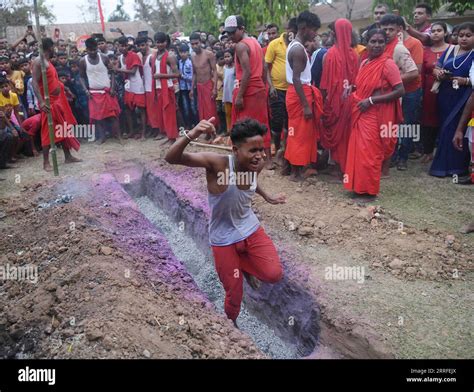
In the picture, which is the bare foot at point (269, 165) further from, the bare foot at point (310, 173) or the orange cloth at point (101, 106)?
the orange cloth at point (101, 106)

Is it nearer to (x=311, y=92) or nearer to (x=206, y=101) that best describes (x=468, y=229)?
(x=311, y=92)

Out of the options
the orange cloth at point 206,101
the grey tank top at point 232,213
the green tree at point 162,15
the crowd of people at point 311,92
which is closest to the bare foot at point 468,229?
the crowd of people at point 311,92

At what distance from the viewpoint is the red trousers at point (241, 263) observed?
3338mm

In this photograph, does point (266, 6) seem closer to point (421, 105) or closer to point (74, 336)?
point (421, 105)

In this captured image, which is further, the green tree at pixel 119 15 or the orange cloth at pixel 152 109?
the green tree at pixel 119 15

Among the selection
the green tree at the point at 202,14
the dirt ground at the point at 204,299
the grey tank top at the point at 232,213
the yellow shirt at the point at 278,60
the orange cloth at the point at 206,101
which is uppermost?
the green tree at the point at 202,14

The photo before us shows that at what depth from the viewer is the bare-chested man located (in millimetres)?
8148

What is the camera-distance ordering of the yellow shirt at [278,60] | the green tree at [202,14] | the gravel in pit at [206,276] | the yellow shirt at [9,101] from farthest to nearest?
1. the green tree at [202,14]
2. the yellow shirt at [9,101]
3. the yellow shirt at [278,60]
4. the gravel in pit at [206,276]

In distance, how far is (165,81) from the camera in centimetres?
839

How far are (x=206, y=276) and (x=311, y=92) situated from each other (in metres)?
2.66

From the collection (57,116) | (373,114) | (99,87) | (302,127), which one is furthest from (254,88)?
(99,87)

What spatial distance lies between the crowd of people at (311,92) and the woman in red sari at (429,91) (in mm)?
14

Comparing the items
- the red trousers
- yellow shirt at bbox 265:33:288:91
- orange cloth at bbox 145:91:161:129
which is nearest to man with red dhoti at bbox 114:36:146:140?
orange cloth at bbox 145:91:161:129

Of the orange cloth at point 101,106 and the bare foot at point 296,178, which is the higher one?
the orange cloth at point 101,106
